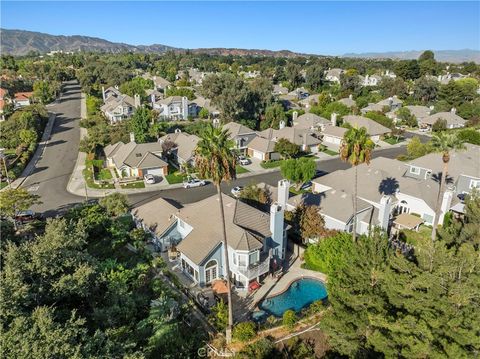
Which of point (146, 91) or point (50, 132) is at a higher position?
point (146, 91)

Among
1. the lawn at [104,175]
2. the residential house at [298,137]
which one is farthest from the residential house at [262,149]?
the lawn at [104,175]

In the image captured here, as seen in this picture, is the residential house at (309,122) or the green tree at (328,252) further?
the residential house at (309,122)

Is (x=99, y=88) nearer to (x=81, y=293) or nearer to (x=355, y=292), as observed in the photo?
(x=81, y=293)

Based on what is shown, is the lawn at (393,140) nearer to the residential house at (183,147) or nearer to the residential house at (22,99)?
the residential house at (183,147)

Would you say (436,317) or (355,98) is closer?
(436,317)

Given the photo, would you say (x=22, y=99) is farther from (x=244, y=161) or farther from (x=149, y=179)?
(x=244, y=161)

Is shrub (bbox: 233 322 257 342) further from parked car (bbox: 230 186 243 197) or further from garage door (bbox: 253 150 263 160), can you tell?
garage door (bbox: 253 150 263 160)

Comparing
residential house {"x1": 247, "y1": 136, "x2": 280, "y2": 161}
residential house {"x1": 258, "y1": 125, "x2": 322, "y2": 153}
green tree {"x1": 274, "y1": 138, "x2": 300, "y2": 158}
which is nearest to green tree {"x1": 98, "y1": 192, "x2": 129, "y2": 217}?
green tree {"x1": 274, "y1": 138, "x2": 300, "y2": 158}

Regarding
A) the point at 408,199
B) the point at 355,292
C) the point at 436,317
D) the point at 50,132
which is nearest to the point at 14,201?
the point at 355,292
